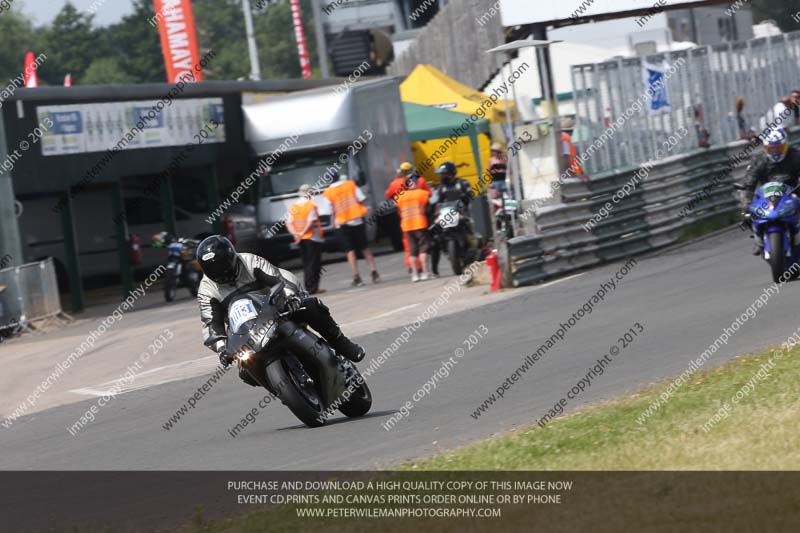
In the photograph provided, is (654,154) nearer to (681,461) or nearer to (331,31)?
(681,461)

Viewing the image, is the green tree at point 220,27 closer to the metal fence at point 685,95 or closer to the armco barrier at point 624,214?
the metal fence at point 685,95

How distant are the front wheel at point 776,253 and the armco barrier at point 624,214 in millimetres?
4586

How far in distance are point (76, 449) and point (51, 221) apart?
645 inches

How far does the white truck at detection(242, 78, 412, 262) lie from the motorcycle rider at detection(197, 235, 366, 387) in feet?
55.3

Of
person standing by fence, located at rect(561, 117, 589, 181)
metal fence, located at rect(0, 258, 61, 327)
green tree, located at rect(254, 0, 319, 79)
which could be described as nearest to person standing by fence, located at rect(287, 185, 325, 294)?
person standing by fence, located at rect(561, 117, 589, 181)

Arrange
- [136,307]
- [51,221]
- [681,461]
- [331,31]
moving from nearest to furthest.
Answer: [681,461] → [136,307] → [51,221] → [331,31]

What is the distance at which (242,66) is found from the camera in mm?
98625

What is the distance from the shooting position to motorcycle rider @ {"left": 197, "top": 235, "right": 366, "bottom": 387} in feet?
30.5

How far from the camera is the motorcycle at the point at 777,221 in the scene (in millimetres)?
13922

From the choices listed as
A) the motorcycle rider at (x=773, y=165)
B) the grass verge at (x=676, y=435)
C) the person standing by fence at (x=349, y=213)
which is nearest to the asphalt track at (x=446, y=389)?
the grass verge at (x=676, y=435)

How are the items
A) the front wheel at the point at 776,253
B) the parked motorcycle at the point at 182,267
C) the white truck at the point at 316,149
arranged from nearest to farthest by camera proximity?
the front wheel at the point at 776,253 → the parked motorcycle at the point at 182,267 → the white truck at the point at 316,149

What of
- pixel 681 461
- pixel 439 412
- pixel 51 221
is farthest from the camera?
pixel 51 221
